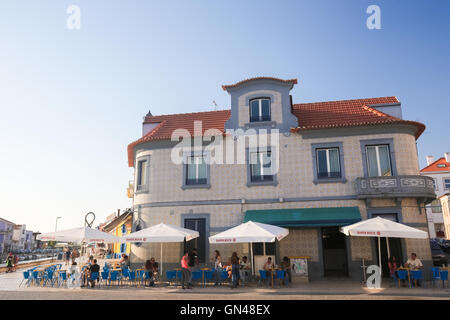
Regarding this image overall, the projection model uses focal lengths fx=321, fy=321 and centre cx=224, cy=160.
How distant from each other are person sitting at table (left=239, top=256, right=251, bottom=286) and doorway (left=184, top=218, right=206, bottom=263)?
2525 mm

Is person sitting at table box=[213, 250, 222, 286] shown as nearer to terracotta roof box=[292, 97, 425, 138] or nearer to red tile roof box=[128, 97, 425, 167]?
red tile roof box=[128, 97, 425, 167]

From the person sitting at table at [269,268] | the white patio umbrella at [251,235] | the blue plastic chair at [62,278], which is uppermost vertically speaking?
→ the white patio umbrella at [251,235]

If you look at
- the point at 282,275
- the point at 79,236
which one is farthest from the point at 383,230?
the point at 79,236

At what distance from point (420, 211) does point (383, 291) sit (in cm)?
578

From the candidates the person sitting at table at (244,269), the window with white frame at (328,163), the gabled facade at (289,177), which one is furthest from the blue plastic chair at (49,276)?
the window with white frame at (328,163)

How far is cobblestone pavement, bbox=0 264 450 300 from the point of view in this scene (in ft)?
41.0

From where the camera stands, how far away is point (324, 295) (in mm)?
12656

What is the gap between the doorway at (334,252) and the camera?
17.9m

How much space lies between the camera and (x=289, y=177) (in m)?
18.7

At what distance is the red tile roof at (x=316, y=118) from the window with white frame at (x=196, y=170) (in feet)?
5.49

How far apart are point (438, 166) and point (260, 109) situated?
4385cm

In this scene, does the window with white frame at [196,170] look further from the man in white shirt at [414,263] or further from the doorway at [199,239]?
the man in white shirt at [414,263]

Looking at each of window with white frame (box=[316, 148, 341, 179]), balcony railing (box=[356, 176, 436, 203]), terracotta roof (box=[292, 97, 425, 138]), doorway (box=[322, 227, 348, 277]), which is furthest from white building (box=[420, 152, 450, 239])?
window with white frame (box=[316, 148, 341, 179])
